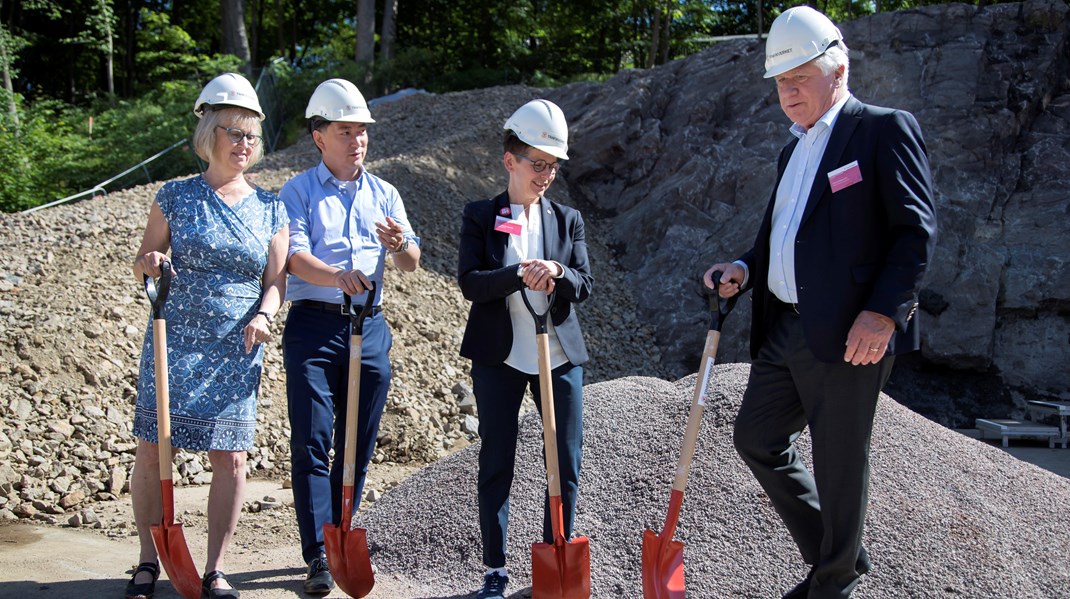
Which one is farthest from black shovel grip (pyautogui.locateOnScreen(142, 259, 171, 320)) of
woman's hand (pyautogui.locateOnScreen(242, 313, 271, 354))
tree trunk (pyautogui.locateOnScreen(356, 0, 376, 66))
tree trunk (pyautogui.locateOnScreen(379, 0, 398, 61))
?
tree trunk (pyautogui.locateOnScreen(379, 0, 398, 61))

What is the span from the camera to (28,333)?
269 inches

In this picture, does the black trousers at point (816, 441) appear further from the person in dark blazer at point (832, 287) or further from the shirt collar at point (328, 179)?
the shirt collar at point (328, 179)

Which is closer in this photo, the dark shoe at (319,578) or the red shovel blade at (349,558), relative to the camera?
the red shovel blade at (349,558)

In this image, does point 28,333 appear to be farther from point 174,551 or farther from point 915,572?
point 915,572

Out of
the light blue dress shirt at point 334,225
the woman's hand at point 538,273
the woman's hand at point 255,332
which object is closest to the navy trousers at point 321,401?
the light blue dress shirt at point 334,225

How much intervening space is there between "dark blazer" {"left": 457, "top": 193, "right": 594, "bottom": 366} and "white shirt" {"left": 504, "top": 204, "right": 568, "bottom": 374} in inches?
1.1

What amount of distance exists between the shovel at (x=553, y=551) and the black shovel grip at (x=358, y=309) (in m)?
0.72

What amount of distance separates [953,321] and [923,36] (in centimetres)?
428

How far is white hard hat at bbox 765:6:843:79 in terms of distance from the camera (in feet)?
10.5

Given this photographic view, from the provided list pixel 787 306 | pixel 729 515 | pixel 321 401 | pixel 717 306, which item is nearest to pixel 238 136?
pixel 321 401

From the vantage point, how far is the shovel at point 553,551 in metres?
3.62

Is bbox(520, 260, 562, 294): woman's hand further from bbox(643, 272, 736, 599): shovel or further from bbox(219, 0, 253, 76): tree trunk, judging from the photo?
bbox(219, 0, 253, 76): tree trunk

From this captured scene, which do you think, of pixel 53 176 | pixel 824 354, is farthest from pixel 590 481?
pixel 53 176

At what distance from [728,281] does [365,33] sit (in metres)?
19.0
